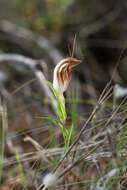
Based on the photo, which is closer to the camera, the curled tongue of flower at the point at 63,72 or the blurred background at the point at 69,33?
the curled tongue of flower at the point at 63,72

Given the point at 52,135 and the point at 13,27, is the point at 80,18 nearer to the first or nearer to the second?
the point at 13,27

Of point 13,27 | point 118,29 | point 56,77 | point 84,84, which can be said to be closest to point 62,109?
point 56,77

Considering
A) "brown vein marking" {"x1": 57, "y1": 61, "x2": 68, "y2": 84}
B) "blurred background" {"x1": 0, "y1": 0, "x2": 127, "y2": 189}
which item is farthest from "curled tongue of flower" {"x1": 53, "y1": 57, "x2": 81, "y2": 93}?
"blurred background" {"x1": 0, "y1": 0, "x2": 127, "y2": 189}

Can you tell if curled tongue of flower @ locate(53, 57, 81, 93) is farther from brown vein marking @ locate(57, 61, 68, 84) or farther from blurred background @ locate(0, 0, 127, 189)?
blurred background @ locate(0, 0, 127, 189)

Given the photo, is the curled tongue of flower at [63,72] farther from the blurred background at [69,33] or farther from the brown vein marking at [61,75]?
the blurred background at [69,33]

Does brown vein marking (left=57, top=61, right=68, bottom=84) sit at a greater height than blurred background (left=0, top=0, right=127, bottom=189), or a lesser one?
lesser

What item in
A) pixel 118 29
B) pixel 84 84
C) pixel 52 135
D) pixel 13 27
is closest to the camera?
pixel 52 135

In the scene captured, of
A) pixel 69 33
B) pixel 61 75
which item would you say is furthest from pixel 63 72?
pixel 69 33

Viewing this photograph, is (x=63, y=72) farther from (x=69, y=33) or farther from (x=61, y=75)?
(x=69, y=33)

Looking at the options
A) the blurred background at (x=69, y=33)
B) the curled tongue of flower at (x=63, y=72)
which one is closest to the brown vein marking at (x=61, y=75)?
the curled tongue of flower at (x=63, y=72)
